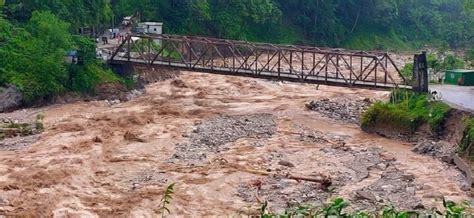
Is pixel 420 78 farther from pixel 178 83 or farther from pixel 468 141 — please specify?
pixel 178 83

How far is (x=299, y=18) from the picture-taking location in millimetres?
81750

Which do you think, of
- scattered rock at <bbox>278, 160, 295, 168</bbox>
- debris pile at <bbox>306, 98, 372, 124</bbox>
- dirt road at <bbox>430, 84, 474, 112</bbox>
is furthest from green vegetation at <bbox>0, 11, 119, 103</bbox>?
dirt road at <bbox>430, 84, 474, 112</bbox>

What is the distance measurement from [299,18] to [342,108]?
3963 cm

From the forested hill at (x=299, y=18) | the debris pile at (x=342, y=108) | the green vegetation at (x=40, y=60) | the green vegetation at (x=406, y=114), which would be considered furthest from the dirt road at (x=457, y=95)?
the forested hill at (x=299, y=18)

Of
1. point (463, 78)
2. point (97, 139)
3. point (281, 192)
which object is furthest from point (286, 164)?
point (463, 78)

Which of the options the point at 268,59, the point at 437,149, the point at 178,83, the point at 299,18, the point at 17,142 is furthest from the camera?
the point at 299,18

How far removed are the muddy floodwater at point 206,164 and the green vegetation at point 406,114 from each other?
0.90 metres

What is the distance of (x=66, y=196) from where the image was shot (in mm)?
25656

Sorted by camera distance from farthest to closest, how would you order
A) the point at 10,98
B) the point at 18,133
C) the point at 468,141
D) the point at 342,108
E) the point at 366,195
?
the point at 342,108 → the point at 10,98 → the point at 18,133 → the point at 468,141 → the point at 366,195

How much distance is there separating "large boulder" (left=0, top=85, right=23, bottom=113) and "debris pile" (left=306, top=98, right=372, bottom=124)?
16.9 m

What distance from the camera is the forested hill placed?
2089 inches

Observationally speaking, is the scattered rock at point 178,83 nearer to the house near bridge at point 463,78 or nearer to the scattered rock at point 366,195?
the house near bridge at point 463,78

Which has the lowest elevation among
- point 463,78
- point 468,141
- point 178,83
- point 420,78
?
point 468,141

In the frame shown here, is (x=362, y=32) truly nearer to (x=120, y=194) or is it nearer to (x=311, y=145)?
(x=311, y=145)
